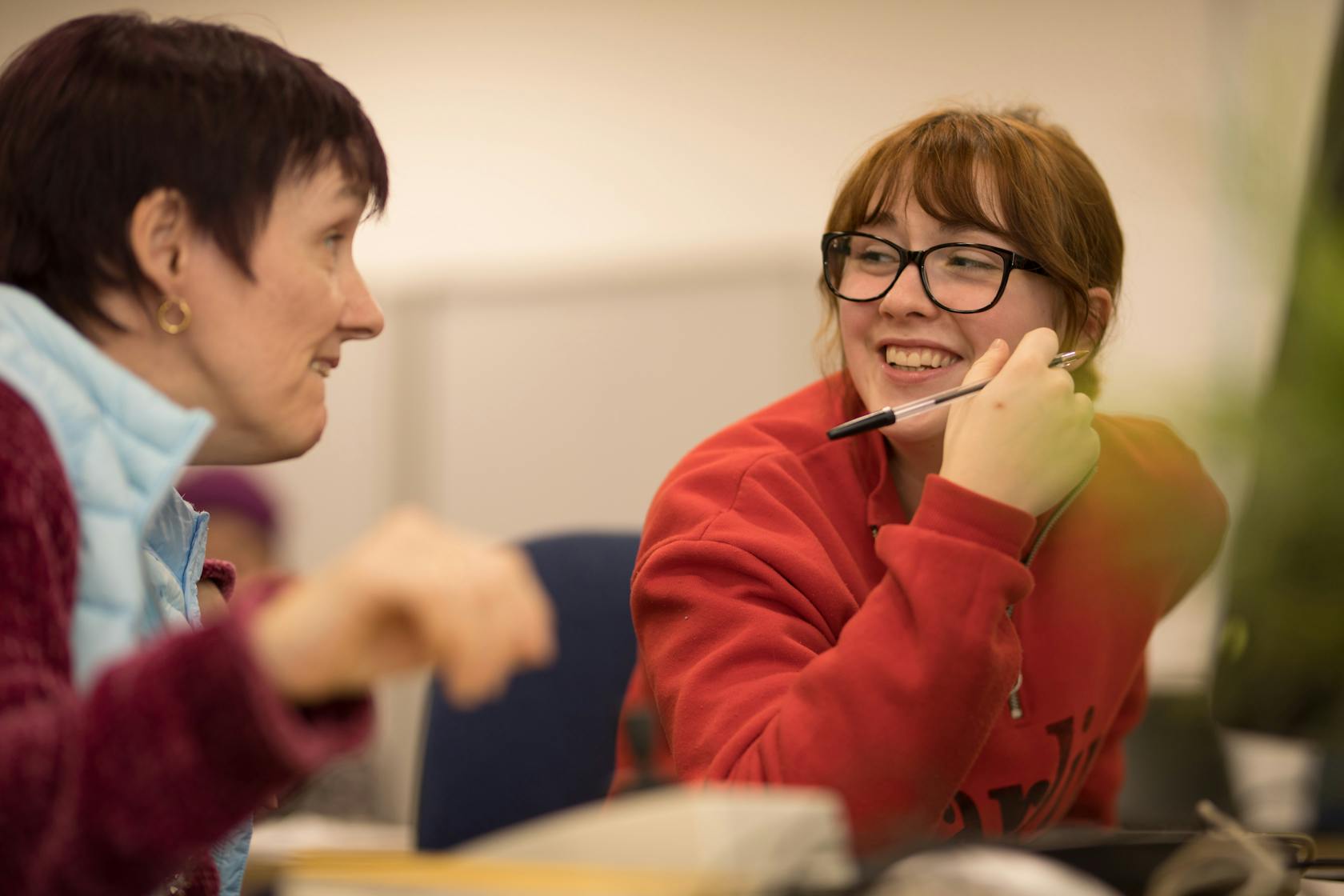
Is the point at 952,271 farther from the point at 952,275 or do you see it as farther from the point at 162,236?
the point at 162,236

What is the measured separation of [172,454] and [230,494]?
2277 mm

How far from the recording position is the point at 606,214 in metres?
3.44

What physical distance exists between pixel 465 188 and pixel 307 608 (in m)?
3.11

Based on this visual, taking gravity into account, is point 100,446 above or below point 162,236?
below

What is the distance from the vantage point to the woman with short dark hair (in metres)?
0.55

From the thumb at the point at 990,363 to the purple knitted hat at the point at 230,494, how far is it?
86.1 inches

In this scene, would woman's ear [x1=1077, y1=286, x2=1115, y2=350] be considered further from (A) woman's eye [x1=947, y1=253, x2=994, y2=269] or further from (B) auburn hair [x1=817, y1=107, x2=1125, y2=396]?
(A) woman's eye [x1=947, y1=253, x2=994, y2=269]

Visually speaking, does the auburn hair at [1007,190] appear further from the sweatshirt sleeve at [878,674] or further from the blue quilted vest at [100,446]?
the blue quilted vest at [100,446]

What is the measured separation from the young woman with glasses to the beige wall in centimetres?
190

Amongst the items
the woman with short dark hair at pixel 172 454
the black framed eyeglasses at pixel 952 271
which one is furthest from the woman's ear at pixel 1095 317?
the woman with short dark hair at pixel 172 454

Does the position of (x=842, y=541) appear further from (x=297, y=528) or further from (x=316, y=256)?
(x=297, y=528)

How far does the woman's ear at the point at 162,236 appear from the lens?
76cm

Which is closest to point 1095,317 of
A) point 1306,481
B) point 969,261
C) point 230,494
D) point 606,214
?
point 969,261

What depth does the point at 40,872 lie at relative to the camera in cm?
55
